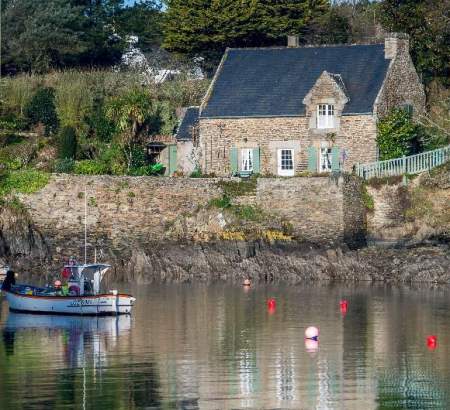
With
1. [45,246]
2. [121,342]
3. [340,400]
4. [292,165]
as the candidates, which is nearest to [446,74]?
[292,165]

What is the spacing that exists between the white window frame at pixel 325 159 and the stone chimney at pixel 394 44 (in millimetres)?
4478

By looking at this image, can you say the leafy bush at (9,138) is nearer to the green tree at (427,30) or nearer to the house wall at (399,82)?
the house wall at (399,82)

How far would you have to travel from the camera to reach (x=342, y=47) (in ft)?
226

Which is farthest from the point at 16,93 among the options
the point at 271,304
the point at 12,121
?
the point at 271,304

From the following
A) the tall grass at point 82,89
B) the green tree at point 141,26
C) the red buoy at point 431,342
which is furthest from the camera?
the green tree at point 141,26

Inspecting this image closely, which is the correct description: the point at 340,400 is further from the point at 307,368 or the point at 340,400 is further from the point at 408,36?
the point at 408,36

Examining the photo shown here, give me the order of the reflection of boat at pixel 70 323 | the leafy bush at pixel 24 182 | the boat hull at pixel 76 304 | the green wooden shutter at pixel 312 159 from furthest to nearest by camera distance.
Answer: the green wooden shutter at pixel 312 159
the leafy bush at pixel 24 182
the boat hull at pixel 76 304
the reflection of boat at pixel 70 323

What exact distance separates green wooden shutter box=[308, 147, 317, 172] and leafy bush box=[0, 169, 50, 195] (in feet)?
34.0

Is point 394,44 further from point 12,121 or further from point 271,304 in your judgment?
point 271,304

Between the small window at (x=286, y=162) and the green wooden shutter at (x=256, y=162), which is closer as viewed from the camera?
the small window at (x=286, y=162)

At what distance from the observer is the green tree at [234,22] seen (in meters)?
75.4

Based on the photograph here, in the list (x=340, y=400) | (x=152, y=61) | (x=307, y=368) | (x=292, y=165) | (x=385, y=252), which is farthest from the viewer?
(x=152, y=61)

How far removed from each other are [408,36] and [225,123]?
8211mm

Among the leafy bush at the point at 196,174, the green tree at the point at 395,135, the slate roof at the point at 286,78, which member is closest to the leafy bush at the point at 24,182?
the leafy bush at the point at 196,174
